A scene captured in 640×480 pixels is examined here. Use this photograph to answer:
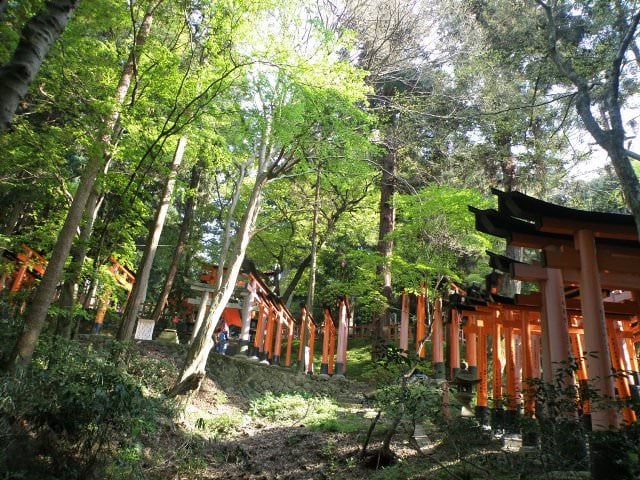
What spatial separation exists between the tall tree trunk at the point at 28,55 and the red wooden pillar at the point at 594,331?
5469 millimetres

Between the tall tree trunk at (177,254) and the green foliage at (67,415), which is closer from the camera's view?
the green foliage at (67,415)

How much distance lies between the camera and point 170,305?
17969 millimetres

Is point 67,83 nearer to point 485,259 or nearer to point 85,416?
point 85,416

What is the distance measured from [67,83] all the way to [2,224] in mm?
10803

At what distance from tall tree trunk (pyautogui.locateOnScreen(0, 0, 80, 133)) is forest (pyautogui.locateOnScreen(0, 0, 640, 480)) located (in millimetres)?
13

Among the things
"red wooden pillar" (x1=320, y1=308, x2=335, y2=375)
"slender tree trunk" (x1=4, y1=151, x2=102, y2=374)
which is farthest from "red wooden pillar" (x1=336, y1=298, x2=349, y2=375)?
"slender tree trunk" (x1=4, y1=151, x2=102, y2=374)

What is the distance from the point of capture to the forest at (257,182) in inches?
192

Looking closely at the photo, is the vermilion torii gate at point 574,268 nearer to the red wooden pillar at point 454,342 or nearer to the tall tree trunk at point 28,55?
the red wooden pillar at point 454,342

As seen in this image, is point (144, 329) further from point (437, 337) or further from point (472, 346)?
point (472, 346)

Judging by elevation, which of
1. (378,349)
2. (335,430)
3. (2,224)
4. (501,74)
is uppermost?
(501,74)

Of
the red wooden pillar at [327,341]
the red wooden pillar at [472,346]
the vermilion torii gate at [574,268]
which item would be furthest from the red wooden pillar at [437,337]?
the red wooden pillar at [327,341]

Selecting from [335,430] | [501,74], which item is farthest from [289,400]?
[501,74]

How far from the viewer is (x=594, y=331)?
5.24 meters

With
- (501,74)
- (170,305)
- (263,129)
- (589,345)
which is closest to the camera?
(589,345)
